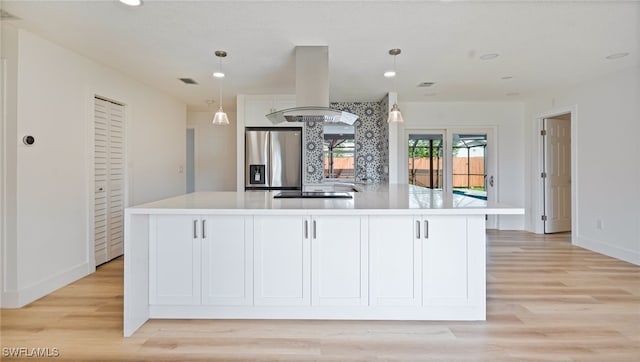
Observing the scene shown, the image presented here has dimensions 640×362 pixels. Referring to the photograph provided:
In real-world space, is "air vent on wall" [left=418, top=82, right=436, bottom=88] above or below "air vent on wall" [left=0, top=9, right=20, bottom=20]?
above

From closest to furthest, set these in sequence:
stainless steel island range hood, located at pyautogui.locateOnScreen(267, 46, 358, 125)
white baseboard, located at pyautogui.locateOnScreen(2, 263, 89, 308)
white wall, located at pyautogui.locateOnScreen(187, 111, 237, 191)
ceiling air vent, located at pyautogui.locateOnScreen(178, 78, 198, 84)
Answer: white baseboard, located at pyautogui.locateOnScreen(2, 263, 89, 308), stainless steel island range hood, located at pyautogui.locateOnScreen(267, 46, 358, 125), ceiling air vent, located at pyautogui.locateOnScreen(178, 78, 198, 84), white wall, located at pyautogui.locateOnScreen(187, 111, 237, 191)

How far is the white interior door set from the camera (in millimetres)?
5508

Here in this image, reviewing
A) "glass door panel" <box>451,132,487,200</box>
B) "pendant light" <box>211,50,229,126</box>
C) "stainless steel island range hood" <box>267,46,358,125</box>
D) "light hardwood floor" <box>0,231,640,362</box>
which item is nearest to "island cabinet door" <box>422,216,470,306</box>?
"light hardwood floor" <box>0,231,640,362</box>

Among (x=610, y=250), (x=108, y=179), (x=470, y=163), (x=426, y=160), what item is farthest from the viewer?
(x=470, y=163)

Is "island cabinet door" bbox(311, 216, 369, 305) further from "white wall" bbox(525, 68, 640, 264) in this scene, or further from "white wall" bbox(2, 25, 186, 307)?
"white wall" bbox(525, 68, 640, 264)

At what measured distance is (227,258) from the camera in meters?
2.37

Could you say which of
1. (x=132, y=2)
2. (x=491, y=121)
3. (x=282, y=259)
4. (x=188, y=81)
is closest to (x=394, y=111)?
(x=282, y=259)

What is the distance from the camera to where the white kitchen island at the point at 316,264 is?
234 cm

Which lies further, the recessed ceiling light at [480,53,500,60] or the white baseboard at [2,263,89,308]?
the recessed ceiling light at [480,53,500,60]

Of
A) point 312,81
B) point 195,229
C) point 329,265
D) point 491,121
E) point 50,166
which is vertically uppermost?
point 491,121

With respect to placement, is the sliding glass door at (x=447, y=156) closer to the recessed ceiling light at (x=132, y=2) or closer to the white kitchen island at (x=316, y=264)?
the white kitchen island at (x=316, y=264)

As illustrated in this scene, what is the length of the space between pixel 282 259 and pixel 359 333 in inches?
27.3

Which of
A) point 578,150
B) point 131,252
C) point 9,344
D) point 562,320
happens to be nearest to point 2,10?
point 131,252

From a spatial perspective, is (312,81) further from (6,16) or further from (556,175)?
(556,175)
